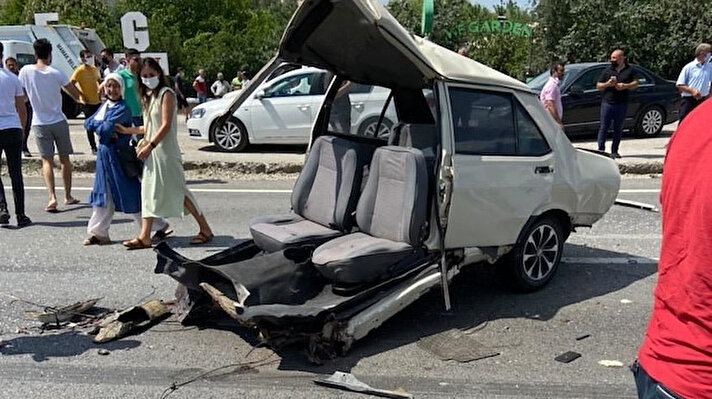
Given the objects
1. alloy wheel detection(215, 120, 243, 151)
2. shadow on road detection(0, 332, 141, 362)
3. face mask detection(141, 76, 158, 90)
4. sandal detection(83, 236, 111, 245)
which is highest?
face mask detection(141, 76, 158, 90)

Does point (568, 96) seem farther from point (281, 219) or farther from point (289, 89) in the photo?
point (281, 219)

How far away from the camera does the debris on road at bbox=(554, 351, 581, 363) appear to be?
4.27m

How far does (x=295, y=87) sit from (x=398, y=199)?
8.89 metres

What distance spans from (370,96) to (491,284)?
5.86ft

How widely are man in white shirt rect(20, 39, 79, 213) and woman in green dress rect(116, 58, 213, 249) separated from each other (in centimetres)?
220

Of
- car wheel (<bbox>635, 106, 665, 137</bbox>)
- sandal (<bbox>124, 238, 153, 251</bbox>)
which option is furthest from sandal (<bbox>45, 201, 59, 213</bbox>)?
car wheel (<bbox>635, 106, 665, 137</bbox>)

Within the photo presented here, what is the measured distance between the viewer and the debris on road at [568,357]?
4.27 metres

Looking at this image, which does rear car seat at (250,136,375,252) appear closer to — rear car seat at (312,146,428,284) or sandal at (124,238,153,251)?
rear car seat at (312,146,428,284)

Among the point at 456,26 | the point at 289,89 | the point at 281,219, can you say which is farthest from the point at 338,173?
the point at 456,26

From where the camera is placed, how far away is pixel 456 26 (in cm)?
3008

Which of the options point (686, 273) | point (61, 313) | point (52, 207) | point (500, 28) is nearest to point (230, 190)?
point (52, 207)

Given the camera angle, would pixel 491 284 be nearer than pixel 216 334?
No

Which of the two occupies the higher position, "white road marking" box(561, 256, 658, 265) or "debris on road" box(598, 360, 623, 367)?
"white road marking" box(561, 256, 658, 265)

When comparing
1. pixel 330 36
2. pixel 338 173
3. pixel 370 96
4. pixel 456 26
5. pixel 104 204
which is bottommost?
pixel 104 204
